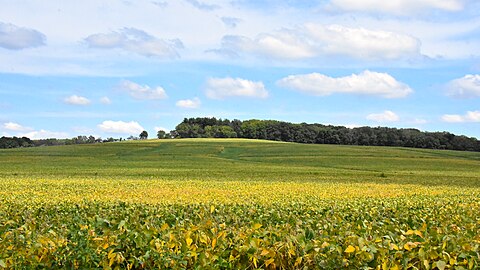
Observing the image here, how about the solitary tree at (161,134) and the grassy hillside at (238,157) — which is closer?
the grassy hillside at (238,157)

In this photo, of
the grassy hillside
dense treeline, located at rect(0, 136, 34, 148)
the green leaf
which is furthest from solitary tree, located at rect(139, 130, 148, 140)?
the green leaf

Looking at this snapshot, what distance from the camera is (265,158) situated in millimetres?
76375

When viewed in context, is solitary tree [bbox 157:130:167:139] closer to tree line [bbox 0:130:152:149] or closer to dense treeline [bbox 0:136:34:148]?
tree line [bbox 0:130:152:149]

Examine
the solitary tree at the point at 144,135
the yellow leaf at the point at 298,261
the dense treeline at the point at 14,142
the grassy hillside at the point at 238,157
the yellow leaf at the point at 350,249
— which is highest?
the solitary tree at the point at 144,135

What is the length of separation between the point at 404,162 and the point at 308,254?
6731 cm

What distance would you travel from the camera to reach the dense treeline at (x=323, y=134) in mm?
113062

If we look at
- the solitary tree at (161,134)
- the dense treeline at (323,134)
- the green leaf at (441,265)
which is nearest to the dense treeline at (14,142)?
the solitary tree at (161,134)

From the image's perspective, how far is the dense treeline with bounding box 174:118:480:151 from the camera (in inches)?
4451

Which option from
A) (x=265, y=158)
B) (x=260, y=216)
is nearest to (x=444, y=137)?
(x=265, y=158)

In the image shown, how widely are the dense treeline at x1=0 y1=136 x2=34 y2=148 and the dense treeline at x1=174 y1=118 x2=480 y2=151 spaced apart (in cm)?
3540

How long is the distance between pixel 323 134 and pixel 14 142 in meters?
72.5

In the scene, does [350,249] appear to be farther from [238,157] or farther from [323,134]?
[323,134]

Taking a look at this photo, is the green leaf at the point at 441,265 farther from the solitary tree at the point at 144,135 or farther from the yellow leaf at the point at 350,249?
the solitary tree at the point at 144,135

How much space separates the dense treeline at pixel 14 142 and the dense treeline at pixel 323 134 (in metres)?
35.4
